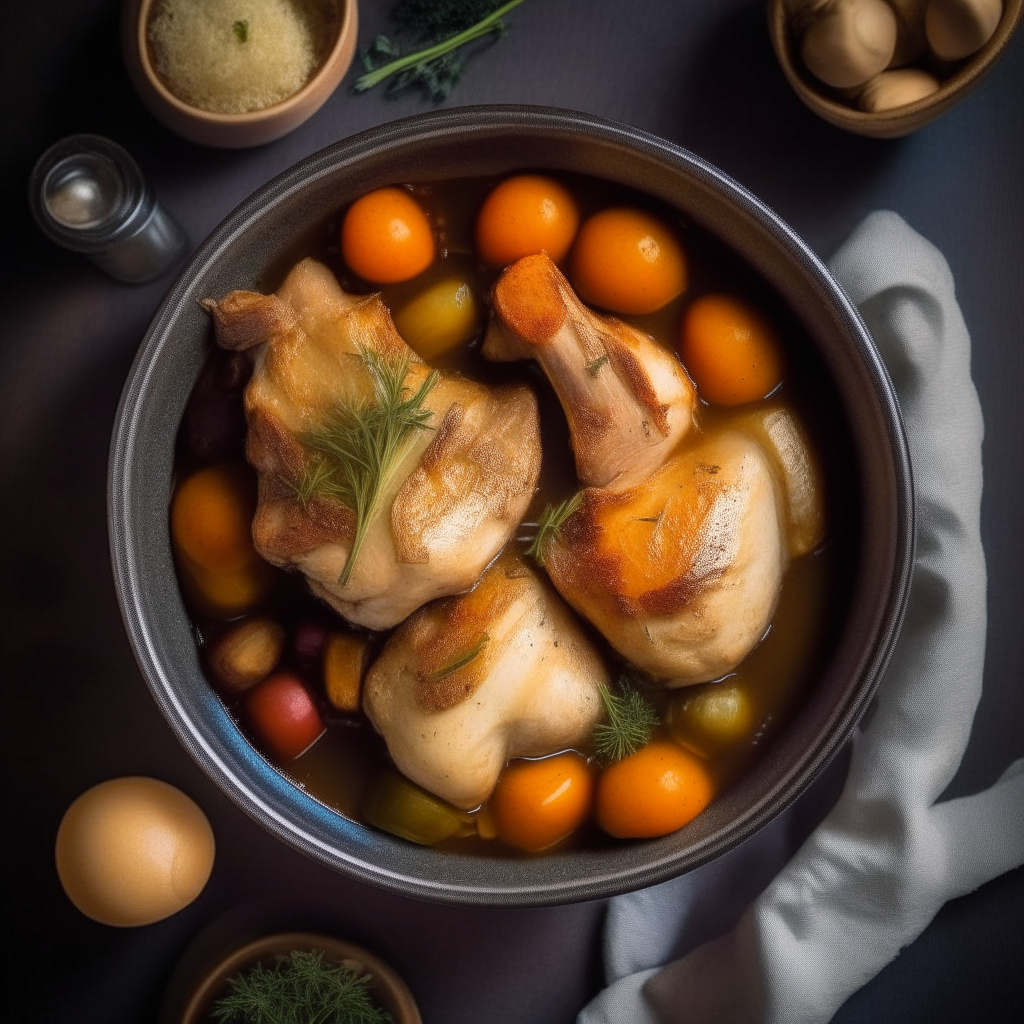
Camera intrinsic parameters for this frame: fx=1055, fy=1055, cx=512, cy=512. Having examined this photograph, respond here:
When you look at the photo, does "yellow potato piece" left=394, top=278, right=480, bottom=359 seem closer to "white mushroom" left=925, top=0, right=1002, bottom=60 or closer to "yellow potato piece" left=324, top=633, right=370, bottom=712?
"yellow potato piece" left=324, top=633, right=370, bottom=712

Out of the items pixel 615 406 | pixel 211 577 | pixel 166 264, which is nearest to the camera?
pixel 615 406

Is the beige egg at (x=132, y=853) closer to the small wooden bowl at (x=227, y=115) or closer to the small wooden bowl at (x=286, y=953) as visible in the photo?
the small wooden bowl at (x=286, y=953)

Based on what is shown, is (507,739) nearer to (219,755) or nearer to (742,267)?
(219,755)

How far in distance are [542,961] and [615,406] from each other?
101cm

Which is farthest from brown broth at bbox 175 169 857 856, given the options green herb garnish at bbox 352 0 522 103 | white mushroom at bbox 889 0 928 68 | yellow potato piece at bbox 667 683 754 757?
white mushroom at bbox 889 0 928 68

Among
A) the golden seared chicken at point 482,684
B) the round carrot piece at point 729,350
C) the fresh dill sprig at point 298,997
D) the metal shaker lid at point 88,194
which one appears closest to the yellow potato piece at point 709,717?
the golden seared chicken at point 482,684

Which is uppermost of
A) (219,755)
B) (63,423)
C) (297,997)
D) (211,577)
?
(63,423)

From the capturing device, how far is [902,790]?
1733mm

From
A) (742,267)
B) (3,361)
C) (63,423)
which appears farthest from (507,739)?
(3,361)

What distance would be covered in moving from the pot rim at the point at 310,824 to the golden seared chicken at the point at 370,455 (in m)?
0.16

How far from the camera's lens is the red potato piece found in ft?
5.32

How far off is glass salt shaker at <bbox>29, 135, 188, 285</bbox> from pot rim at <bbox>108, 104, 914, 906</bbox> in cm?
25

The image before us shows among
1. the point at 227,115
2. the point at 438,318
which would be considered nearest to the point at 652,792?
the point at 438,318

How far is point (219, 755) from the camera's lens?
5.13 ft
